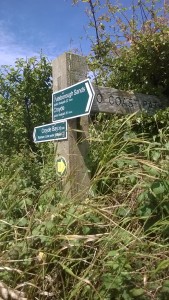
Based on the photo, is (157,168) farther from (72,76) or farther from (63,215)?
(72,76)

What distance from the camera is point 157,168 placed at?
2.10 m

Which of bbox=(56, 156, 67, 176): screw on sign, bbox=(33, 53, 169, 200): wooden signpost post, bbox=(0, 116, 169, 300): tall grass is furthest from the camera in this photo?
bbox=(56, 156, 67, 176): screw on sign

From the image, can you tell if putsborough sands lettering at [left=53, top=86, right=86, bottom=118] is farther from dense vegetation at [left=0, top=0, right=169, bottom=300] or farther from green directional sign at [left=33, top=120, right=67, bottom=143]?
dense vegetation at [left=0, top=0, right=169, bottom=300]

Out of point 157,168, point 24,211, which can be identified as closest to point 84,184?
point 24,211

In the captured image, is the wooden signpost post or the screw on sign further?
the screw on sign

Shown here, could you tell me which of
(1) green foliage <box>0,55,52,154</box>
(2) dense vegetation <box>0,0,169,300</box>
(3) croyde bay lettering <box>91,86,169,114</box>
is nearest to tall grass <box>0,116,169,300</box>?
(2) dense vegetation <box>0,0,169,300</box>

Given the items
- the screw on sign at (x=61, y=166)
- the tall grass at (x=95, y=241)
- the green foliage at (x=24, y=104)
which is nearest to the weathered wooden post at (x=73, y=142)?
the screw on sign at (x=61, y=166)

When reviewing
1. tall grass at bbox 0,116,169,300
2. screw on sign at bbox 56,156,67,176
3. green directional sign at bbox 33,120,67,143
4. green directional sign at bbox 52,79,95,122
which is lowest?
tall grass at bbox 0,116,169,300

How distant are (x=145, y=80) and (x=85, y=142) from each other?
5.10ft

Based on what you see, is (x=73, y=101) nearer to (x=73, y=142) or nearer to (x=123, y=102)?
(x=73, y=142)

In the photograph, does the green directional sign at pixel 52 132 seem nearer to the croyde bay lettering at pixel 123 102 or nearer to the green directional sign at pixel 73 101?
the green directional sign at pixel 73 101

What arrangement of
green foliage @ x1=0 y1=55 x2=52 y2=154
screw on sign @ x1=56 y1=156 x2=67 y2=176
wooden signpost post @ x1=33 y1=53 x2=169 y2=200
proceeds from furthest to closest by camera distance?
green foliage @ x1=0 y1=55 x2=52 y2=154 < screw on sign @ x1=56 y1=156 x2=67 y2=176 < wooden signpost post @ x1=33 y1=53 x2=169 y2=200

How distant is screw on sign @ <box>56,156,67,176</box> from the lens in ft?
8.93

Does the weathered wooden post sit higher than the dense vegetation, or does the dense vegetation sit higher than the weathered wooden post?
the weathered wooden post
